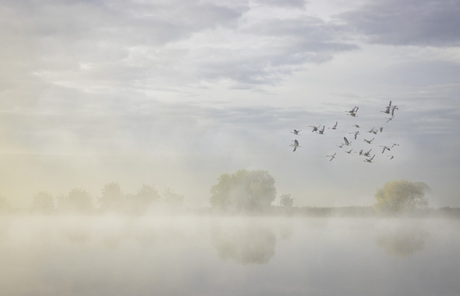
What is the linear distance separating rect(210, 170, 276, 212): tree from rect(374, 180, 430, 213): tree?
28.6 metres

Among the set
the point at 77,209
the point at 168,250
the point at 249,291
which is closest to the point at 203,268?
the point at 249,291

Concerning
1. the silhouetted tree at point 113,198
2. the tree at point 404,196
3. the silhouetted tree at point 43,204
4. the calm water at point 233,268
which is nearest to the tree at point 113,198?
the silhouetted tree at point 113,198

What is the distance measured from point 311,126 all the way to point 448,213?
74.4m

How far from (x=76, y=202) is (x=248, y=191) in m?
69.9

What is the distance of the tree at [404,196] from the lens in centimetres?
10088

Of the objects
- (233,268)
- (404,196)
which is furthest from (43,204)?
(233,268)

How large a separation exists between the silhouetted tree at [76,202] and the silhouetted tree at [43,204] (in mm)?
8062

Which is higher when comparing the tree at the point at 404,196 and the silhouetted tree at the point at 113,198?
the tree at the point at 404,196

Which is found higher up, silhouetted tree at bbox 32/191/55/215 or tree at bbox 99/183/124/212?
tree at bbox 99/183/124/212

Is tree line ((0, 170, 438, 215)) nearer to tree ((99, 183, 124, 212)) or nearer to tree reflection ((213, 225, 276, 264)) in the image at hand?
tree ((99, 183, 124, 212))

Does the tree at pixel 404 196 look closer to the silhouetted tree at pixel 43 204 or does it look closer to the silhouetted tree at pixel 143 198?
the silhouetted tree at pixel 143 198

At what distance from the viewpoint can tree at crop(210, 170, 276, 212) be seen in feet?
402

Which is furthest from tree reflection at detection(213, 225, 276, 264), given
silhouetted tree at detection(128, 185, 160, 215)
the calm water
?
silhouetted tree at detection(128, 185, 160, 215)

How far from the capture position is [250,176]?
12456 centimetres
